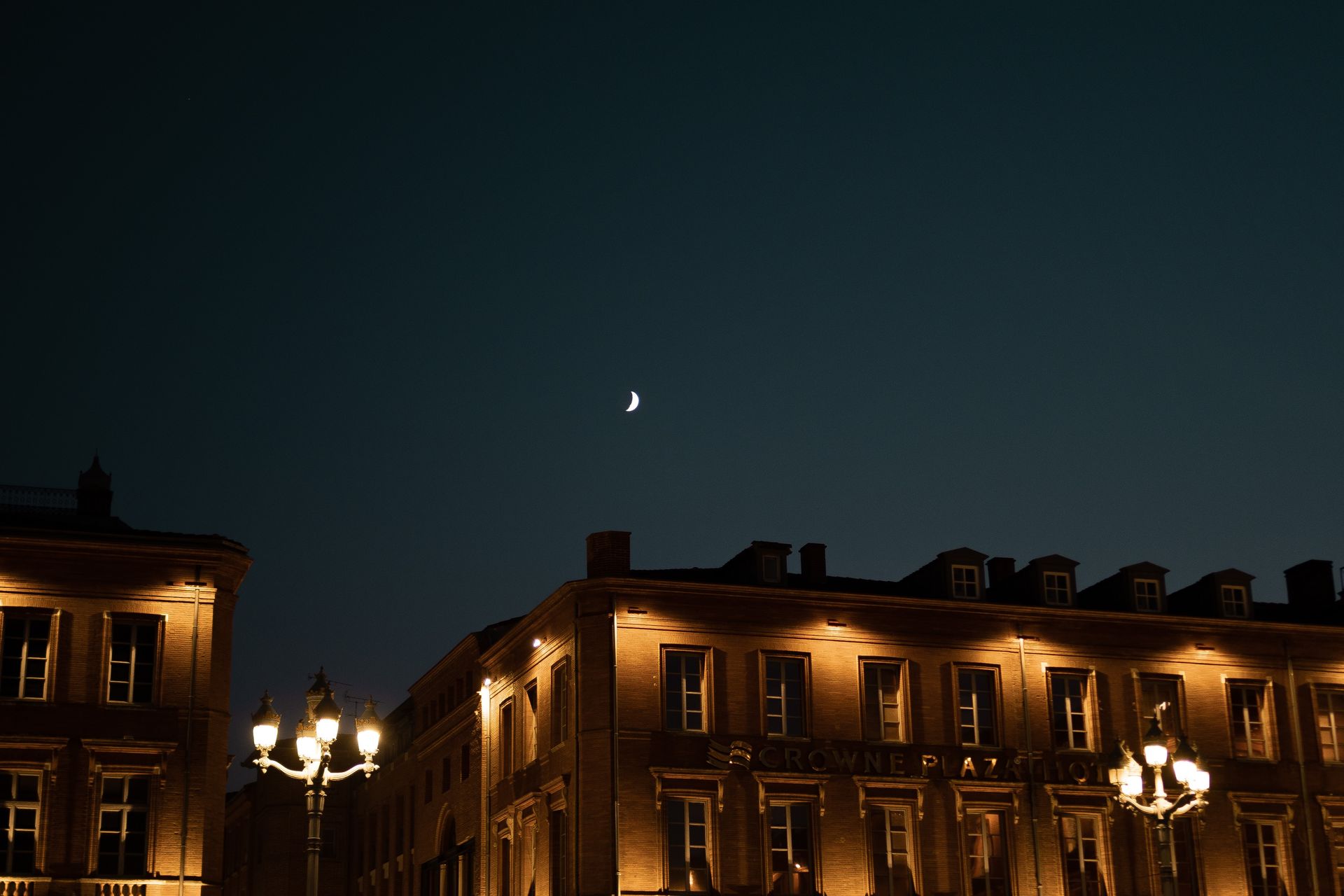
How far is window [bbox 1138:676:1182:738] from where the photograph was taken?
176ft

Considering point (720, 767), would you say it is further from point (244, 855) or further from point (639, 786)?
point (244, 855)

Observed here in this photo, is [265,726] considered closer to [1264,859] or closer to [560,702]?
[560,702]

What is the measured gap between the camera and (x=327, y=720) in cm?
2878

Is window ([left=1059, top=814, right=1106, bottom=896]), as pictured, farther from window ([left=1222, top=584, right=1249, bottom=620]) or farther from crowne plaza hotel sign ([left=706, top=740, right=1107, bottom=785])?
window ([left=1222, top=584, right=1249, bottom=620])

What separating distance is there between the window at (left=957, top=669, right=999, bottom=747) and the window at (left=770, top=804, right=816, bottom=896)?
5.83 metres

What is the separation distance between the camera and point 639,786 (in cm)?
4781

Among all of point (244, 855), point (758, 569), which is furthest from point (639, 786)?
point (244, 855)

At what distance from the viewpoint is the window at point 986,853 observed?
164 feet

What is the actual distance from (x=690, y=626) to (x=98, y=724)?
1648 centimetres

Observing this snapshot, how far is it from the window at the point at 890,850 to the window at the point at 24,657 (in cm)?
2295

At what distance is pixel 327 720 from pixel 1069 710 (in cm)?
3024

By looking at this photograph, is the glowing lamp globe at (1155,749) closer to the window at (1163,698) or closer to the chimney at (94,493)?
the window at (1163,698)

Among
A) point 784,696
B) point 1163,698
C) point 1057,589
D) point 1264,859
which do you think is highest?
point 1057,589

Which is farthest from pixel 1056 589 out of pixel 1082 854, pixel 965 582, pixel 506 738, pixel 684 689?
pixel 506 738
